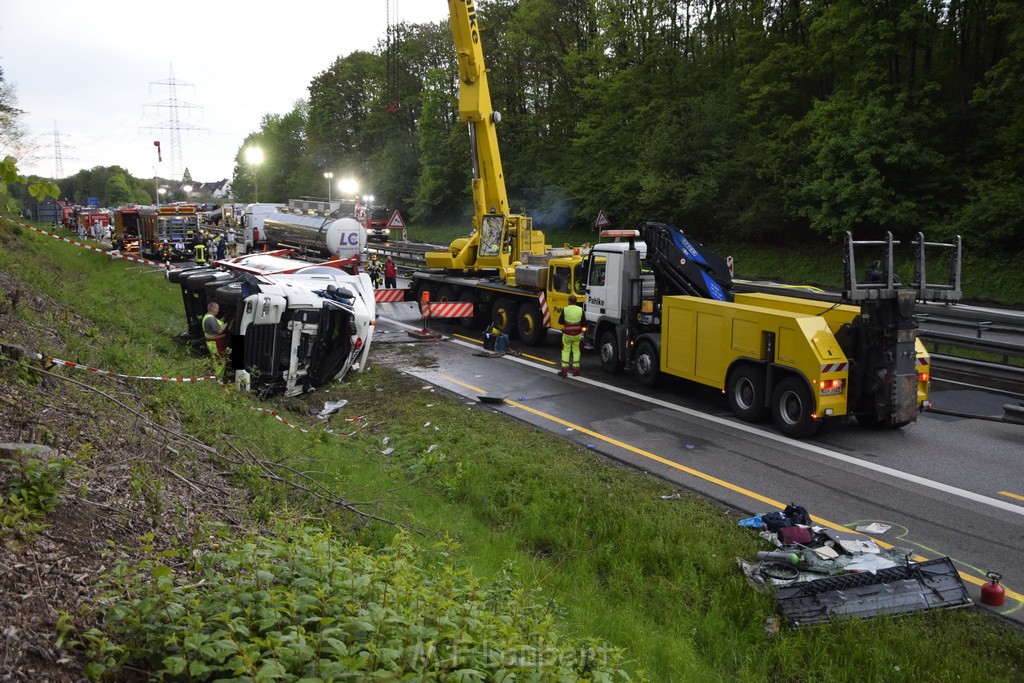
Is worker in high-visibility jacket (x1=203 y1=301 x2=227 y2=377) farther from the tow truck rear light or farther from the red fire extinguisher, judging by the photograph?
the red fire extinguisher

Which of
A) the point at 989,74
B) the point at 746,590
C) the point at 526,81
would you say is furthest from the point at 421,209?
the point at 746,590

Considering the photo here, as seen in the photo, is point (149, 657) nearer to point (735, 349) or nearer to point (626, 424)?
point (626, 424)

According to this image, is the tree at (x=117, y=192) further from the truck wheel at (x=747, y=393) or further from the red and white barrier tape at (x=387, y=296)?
the truck wheel at (x=747, y=393)

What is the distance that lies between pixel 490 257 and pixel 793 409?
11.2m

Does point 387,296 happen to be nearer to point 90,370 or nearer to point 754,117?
point 90,370

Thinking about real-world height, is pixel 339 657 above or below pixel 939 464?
above

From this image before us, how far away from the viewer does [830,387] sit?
1041 centimetres

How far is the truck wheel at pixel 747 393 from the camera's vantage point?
37.1ft

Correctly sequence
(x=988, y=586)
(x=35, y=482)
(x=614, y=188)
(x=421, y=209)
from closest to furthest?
(x=35, y=482), (x=988, y=586), (x=614, y=188), (x=421, y=209)

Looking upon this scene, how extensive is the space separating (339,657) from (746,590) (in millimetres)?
3866

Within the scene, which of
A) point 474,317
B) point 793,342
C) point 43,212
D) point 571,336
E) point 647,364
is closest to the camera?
point 793,342

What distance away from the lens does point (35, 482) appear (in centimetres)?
491

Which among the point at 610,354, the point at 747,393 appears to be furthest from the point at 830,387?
the point at 610,354

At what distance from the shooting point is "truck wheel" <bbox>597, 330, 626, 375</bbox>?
1488 cm
